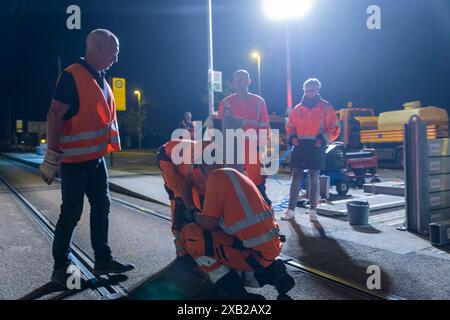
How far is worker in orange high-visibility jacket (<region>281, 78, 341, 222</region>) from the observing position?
575cm

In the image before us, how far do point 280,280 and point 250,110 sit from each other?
2.71 metres

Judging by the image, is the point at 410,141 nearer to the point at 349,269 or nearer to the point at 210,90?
the point at 349,269

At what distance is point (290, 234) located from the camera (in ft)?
16.3

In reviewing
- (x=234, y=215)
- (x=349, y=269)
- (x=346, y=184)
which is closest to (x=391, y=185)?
(x=346, y=184)

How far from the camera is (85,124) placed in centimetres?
→ 335

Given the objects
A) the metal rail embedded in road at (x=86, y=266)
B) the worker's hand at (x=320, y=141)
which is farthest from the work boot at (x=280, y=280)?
the worker's hand at (x=320, y=141)

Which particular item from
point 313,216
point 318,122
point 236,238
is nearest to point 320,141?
point 318,122

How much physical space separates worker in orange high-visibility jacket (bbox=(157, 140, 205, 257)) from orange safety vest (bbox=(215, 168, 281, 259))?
0.63 meters

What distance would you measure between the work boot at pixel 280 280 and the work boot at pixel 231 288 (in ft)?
0.46

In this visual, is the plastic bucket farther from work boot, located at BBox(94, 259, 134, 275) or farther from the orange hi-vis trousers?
work boot, located at BBox(94, 259, 134, 275)

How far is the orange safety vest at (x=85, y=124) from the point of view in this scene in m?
3.31

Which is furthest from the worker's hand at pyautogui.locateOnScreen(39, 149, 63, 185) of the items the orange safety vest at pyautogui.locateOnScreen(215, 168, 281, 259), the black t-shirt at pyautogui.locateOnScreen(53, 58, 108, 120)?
the orange safety vest at pyautogui.locateOnScreen(215, 168, 281, 259)

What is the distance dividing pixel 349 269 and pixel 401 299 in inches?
27.5

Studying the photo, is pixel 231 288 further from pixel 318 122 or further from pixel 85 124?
pixel 318 122
